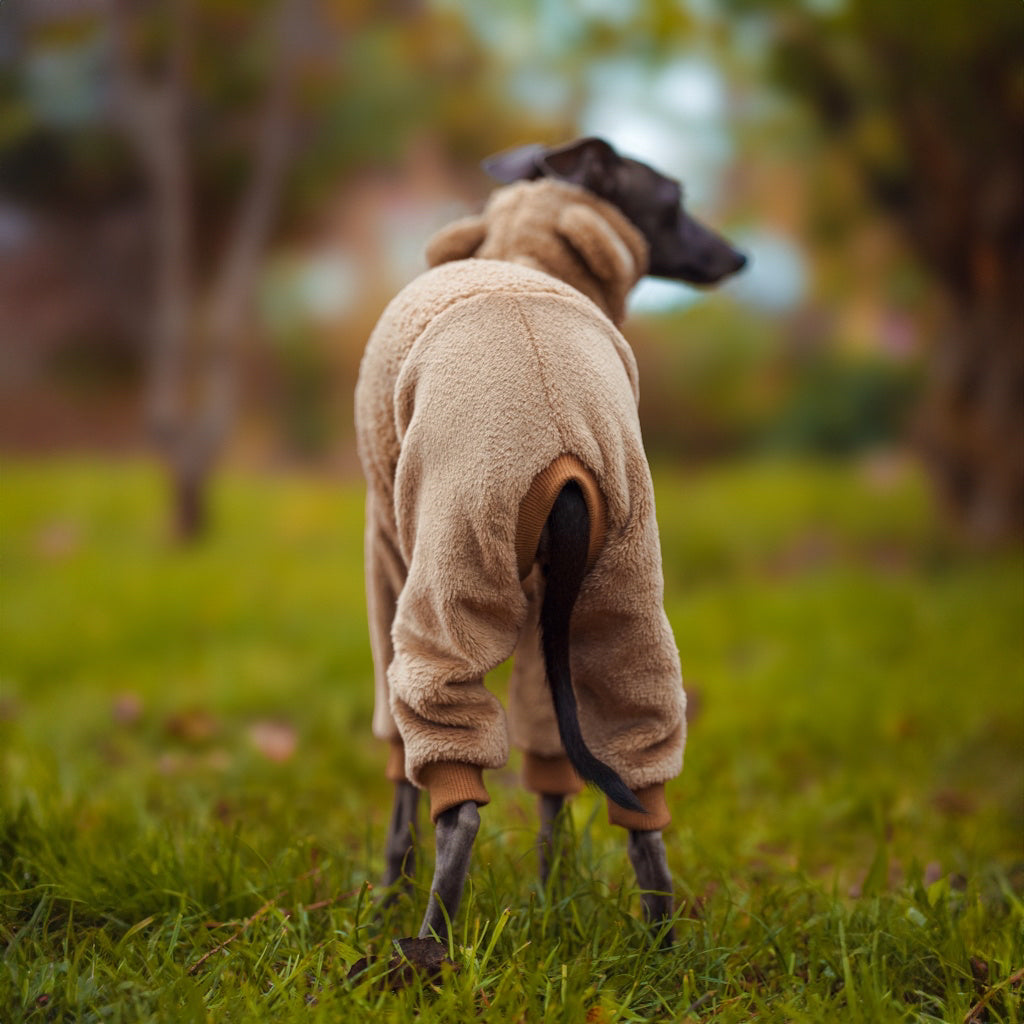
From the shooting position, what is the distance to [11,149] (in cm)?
507

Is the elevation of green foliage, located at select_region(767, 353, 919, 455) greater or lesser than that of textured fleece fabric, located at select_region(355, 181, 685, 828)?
lesser

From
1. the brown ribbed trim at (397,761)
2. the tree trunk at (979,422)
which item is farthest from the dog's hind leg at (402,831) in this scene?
the tree trunk at (979,422)

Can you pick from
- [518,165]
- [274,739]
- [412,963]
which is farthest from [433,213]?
[412,963]

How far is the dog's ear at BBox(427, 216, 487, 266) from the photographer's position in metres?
1.97

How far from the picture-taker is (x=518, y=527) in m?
1.57

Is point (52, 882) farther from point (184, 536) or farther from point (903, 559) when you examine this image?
point (903, 559)

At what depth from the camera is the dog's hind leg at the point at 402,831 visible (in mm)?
2006

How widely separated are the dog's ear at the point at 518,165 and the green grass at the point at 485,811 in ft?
4.51

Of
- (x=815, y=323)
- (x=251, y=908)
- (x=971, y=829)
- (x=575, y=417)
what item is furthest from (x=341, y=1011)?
(x=815, y=323)

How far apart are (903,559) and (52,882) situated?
5154 mm

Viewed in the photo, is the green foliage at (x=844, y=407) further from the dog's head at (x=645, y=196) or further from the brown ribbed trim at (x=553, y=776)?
the brown ribbed trim at (x=553, y=776)

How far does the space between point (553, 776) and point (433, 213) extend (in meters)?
4.97

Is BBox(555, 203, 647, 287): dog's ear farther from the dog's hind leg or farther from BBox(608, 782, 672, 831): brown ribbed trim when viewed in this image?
the dog's hind leg

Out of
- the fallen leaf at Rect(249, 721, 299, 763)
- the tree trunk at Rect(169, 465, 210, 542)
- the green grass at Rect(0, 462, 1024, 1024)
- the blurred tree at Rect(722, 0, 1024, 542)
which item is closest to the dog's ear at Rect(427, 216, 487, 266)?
the green grass at Rect(0, 462, 1024, 1024)
